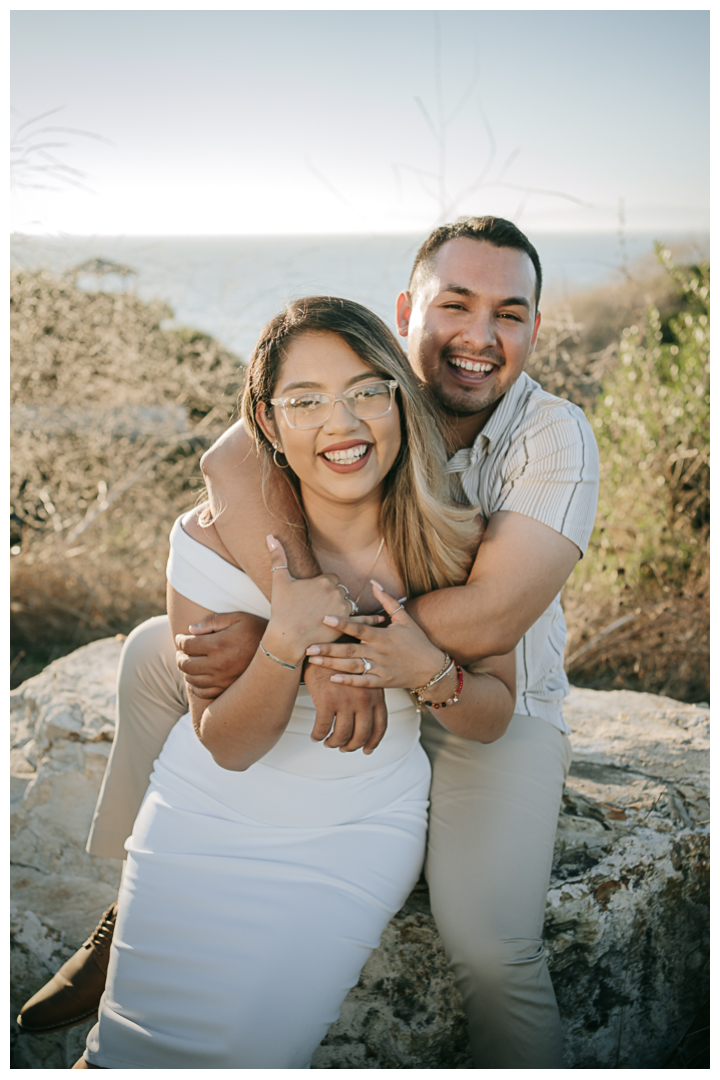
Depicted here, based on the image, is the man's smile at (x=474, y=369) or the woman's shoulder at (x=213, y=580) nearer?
the woman's shoulder at (x=213, y=580)

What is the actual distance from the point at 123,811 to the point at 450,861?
45.4 inches

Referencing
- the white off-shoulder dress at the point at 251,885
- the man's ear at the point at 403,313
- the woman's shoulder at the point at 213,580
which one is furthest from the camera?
the man's ear at the point at 403,313

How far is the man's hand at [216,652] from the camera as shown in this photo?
78.1 inches

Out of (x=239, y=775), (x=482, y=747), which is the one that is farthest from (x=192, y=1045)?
(x=482, y=747)

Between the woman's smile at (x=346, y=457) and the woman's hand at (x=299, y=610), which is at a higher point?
the woman's smile at (x=346, y=457)

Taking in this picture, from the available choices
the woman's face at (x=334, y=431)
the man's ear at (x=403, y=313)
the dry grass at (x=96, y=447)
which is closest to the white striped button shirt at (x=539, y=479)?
the woman's face at (x=334, y=431)

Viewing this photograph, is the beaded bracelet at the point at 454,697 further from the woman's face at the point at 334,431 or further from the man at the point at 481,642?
the woman's face at the point at 334,431

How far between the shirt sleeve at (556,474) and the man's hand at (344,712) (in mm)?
713

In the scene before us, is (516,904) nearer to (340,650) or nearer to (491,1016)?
(491,1016)

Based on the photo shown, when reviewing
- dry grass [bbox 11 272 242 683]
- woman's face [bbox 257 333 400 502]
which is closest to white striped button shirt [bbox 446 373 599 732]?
woman's face [bbox 257 333 400 502]

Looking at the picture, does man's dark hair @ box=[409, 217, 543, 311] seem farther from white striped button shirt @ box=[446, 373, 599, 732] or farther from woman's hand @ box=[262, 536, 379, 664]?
woman's hand @ box=[262, 536, 379, 664]

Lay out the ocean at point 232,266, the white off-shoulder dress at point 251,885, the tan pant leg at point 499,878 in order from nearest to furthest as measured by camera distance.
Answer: the white off-shoulder dress at point 251,885 < the tan pant leg at point 499,878 < the ocean at point 232,266

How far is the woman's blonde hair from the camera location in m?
2.00

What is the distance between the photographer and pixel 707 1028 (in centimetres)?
245
